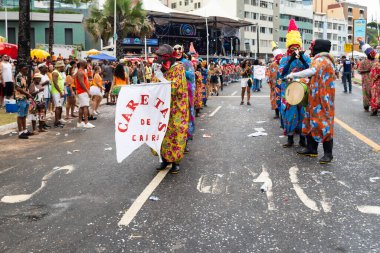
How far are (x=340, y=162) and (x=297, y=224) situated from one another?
317 centimetres

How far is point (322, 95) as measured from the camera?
24.4 feet

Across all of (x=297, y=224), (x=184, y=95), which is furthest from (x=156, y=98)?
(x=297, y=224)

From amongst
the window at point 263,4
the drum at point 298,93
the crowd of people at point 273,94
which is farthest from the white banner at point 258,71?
the window at point 263,4

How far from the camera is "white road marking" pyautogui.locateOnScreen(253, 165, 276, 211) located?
17.4 ft

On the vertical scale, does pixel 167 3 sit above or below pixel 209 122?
above

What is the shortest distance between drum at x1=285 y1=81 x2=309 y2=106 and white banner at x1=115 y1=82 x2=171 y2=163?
2.17 metres

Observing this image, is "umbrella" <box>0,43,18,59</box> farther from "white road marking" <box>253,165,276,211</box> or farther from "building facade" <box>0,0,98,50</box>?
"building facade" <box>0,0,98,50</box>

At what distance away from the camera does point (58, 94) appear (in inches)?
527

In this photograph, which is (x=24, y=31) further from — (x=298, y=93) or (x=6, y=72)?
(x=298, y=93)

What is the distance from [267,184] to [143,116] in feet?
6.54

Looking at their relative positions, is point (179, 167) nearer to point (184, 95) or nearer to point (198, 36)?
point (184, 95)

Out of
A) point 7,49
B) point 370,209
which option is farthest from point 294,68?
point 7,49

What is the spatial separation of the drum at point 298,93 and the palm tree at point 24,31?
1173 centimetres

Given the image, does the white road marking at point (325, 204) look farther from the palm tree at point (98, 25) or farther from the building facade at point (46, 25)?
the building facade at point (46, 25)
